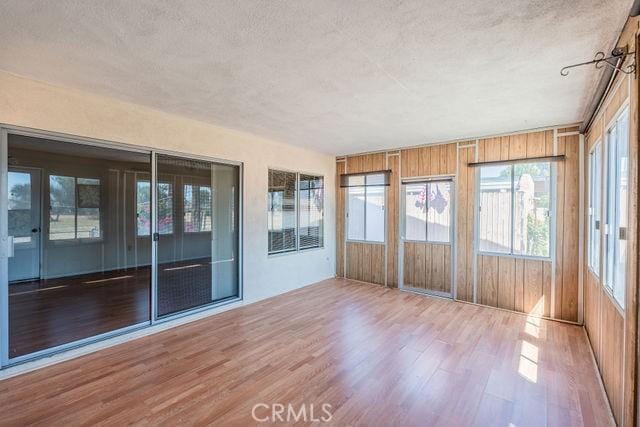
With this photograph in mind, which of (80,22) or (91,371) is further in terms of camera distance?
(91,371)

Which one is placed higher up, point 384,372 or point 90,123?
point 90,123

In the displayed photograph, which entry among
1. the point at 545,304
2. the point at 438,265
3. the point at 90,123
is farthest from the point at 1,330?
the point at 545,304

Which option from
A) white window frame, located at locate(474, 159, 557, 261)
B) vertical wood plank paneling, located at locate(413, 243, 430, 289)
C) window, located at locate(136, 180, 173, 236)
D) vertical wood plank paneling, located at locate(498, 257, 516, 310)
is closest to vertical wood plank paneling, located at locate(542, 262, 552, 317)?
white window frame, located at locate(474, 159, 557, 261)

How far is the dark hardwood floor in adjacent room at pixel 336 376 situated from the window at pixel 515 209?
1.07 meters

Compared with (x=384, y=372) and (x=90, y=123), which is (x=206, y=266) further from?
(x=384, y=372)

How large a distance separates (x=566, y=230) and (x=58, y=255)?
877cm

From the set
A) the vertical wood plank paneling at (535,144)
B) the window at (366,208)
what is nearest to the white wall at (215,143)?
the window at (366,208)

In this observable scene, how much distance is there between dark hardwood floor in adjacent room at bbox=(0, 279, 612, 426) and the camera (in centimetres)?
212

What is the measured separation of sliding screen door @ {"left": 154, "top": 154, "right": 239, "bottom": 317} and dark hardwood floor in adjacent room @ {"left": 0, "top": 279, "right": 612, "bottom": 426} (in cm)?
56

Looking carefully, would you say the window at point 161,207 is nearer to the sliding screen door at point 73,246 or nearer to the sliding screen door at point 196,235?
the sliding screen door at point 196,235

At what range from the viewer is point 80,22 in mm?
1823

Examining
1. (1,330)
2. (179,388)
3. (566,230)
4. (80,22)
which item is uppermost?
(80,22)

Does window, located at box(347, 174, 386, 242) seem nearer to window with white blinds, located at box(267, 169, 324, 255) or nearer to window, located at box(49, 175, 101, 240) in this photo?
window with white blinds, located at box(267, 169, 324, 255)

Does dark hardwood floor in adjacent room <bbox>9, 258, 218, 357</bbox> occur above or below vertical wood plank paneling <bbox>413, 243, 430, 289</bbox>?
below
